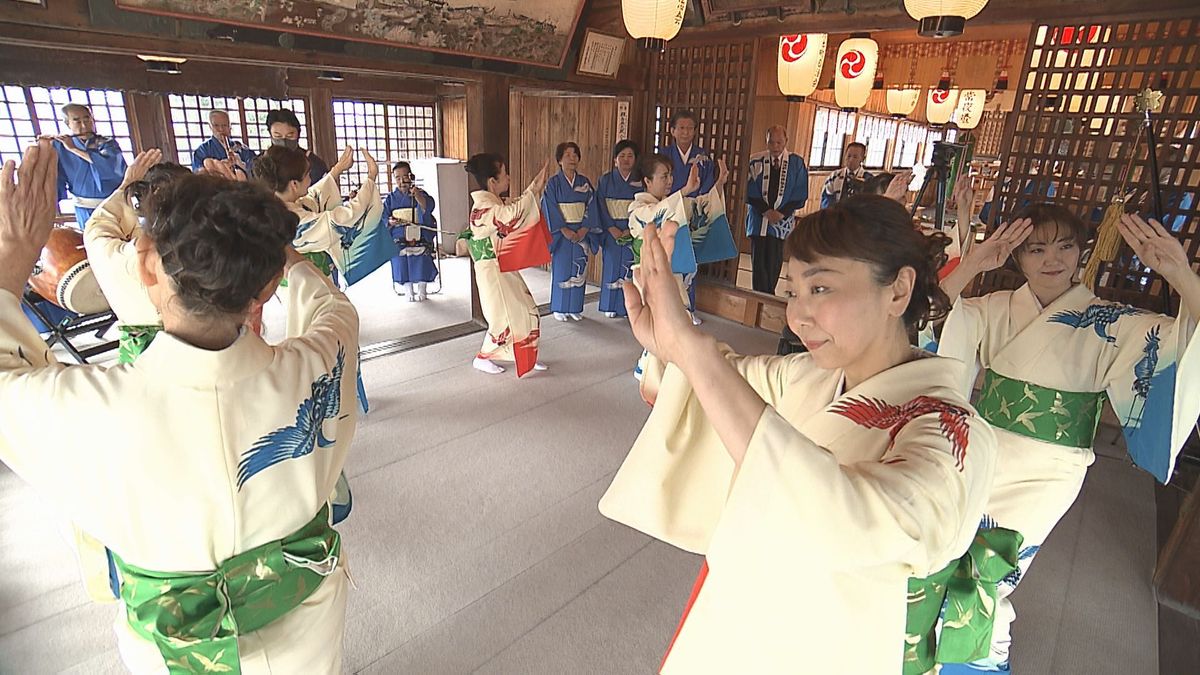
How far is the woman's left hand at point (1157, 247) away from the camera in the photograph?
6.09ft

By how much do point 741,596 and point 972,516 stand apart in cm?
40

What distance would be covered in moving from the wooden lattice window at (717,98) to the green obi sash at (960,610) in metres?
5.10

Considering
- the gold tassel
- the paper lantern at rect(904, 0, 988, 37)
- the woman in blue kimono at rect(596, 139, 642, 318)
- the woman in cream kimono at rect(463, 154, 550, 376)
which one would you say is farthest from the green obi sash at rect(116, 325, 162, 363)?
the woman in blue kimono at rect(596, 139, 642, 318)

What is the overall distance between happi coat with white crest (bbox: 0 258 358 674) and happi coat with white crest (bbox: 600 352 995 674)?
0.73 meters

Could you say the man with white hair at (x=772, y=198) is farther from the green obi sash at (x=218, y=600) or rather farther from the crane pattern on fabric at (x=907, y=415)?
the green obi sash at (x=218, y=600)

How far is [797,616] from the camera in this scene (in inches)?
38.2

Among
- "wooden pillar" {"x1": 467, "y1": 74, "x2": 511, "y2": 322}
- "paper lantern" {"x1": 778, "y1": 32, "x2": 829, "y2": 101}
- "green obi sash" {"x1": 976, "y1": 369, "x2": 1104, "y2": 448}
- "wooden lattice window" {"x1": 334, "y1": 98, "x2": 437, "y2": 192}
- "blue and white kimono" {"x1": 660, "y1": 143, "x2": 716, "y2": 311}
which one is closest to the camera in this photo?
"green obi sash" {"x1": 976, "y1": 369, "x2": 1104, "y2": 448}

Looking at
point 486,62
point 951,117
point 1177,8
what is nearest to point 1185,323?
point 1177,8

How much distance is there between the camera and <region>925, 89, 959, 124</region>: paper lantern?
29.5ft

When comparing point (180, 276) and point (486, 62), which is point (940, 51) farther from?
point (180, 276)

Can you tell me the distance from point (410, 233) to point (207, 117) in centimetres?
370

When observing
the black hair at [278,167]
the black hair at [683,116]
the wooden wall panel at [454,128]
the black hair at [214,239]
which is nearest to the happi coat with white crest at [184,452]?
the black hair at [214,239]

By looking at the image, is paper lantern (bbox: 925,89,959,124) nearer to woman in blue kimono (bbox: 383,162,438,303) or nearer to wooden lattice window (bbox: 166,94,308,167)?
woman in blue kimono (bbox: 383,162,438,303)

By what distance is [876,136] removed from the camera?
40.1 ft
